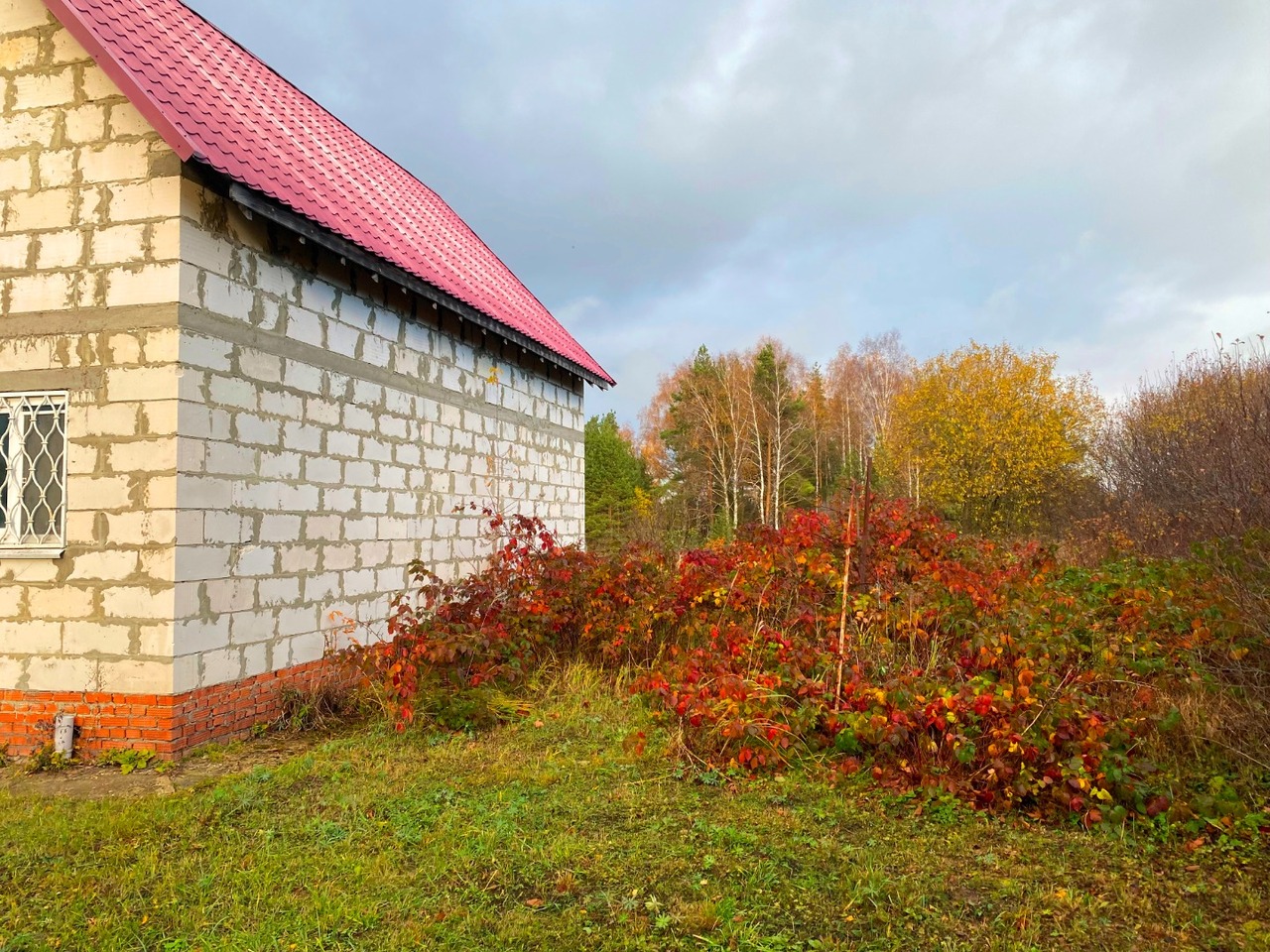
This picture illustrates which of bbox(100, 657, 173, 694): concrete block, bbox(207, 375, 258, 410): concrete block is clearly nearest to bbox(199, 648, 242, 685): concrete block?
bbox(100, 657, 173, 694): concrete block

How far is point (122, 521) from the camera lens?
5688 mm

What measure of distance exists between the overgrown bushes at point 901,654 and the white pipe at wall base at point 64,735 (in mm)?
2011

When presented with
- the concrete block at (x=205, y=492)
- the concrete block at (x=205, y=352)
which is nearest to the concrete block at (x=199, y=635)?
the concrete block at (x=205, y=492)

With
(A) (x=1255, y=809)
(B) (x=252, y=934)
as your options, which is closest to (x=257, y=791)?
(B) (x=252, y=934)

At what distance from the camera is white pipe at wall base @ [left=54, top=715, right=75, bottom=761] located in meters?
5.59

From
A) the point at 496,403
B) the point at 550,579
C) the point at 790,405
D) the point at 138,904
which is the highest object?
the point at 790,405

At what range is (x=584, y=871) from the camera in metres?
3.76

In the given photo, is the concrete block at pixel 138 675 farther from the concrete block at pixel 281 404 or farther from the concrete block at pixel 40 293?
the concrete block at pixel 40 293

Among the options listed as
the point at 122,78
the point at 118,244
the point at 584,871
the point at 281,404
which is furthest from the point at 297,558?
the point at 584,871

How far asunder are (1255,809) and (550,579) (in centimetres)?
534

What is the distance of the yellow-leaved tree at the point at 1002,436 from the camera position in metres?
21.6

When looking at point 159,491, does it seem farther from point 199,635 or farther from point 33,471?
point 33,471

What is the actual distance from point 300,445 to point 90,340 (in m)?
1.61

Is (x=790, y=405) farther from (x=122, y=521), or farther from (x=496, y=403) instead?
(x=122, y=521)
